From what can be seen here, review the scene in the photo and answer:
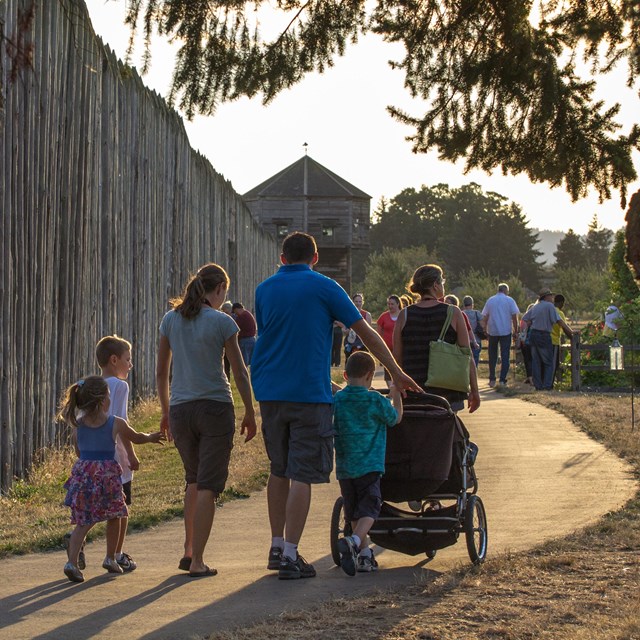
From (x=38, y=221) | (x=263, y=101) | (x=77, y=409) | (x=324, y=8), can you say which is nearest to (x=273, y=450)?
(x=77, y=409)

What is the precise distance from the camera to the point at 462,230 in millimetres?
125625

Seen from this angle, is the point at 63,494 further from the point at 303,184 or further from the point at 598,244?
the point at 598,244

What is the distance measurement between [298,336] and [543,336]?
15.0 meters

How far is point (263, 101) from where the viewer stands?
8.38 meters

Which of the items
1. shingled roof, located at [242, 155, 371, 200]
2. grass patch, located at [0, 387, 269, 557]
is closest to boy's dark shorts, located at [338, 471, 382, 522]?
grass patch, located at [0, 387, 269, 557]

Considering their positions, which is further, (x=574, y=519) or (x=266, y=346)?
(x=574, y=519)

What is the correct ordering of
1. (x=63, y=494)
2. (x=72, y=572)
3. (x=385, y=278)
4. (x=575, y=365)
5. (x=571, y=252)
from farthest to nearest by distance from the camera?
(x=571, y=252)
(x=385, y=278)
(x=575, y=365)
(x=63, y=494)
(x=72, y=572)

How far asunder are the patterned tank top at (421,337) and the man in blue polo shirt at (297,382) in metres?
1.57

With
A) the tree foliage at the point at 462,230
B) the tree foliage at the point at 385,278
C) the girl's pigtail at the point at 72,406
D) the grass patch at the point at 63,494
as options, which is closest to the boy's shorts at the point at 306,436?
the girl's pigtail at the point at 72,406

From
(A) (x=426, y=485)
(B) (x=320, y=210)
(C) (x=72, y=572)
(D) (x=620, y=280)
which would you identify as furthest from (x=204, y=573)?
(B) (x=320, y=210)

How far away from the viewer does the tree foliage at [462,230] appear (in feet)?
401

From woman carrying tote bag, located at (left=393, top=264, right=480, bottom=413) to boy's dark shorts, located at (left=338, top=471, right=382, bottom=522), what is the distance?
61.1 inches

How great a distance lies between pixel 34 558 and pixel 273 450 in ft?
5.63

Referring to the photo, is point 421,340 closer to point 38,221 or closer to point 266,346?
point 266,346
